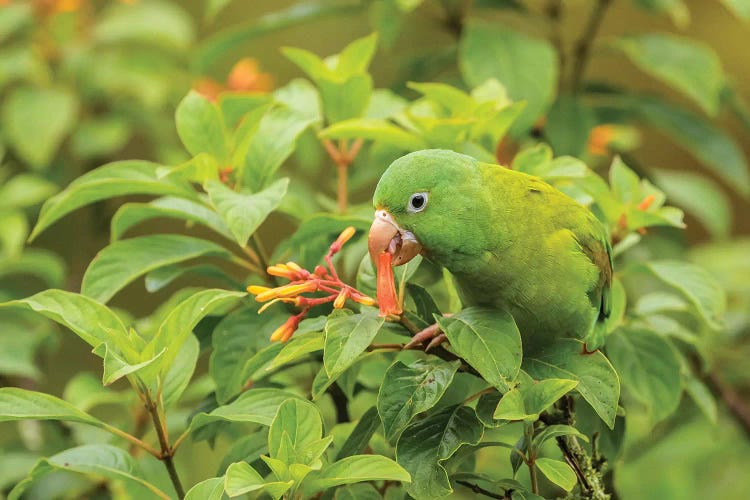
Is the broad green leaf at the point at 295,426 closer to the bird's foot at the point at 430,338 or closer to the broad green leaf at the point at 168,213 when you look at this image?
the bird's foot at the point at 430,338

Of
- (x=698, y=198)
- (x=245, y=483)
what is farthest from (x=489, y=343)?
(x=698, y=198)

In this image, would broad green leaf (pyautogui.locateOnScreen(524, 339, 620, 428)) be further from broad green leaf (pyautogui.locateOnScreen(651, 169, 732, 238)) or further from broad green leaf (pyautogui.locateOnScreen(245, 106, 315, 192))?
broad green leaf (pyautogui.locateOnScreen(651, 169, 732, 238))

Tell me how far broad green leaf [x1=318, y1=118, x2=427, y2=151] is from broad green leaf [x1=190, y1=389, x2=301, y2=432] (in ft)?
1.31

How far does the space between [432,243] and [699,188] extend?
150 centimetres

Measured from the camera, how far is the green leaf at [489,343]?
87cm

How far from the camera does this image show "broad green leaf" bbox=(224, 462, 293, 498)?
808 millimetres

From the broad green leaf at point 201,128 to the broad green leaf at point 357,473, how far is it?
492 mm

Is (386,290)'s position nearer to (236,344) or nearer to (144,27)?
(236,344)

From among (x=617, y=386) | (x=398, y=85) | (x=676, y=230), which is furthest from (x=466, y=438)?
(x=676, y=230)

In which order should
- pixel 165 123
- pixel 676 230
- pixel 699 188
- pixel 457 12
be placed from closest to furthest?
pixel 457 12, pixel 676 230, pixel 699 188, pixel 165 123

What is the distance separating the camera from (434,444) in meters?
0.91

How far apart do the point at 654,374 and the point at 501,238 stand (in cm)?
34

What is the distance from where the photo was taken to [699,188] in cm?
224

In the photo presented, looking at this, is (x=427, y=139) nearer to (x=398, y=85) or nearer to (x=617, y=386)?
(x=617, y=386)
